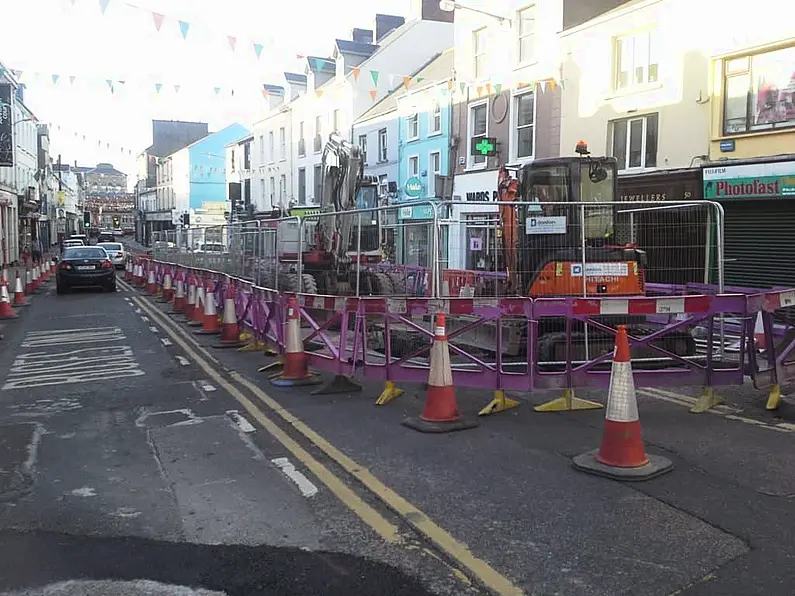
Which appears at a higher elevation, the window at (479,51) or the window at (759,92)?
the window at (479,51)

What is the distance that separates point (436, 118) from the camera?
1078 inches

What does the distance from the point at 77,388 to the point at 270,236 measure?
14.3 ft

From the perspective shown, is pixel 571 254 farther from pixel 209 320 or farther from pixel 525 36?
pixel 525 36

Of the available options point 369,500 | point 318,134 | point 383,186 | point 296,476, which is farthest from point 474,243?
point 318,134

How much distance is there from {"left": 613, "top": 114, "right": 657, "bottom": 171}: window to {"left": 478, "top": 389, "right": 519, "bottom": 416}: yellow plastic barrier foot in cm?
1198

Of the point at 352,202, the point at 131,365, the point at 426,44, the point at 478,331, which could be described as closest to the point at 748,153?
the point at 352,202

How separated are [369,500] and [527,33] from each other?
19876 mm

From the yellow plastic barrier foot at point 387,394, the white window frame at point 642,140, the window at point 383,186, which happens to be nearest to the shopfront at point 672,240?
the yellow plastic barrier foot at point 387,394

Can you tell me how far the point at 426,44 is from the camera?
35500mm

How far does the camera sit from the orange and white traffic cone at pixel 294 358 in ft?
28.6

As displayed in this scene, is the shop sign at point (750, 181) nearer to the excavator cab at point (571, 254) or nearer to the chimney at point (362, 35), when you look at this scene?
the excavator cab at point (571, 254)

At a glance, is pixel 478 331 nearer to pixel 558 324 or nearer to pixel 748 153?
pixel 558 324

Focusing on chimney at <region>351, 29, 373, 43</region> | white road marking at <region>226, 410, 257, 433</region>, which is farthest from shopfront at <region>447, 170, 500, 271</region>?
chimney at <region>351, 29, 373, 43</region>

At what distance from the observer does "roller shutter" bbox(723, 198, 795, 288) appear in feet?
48.2
